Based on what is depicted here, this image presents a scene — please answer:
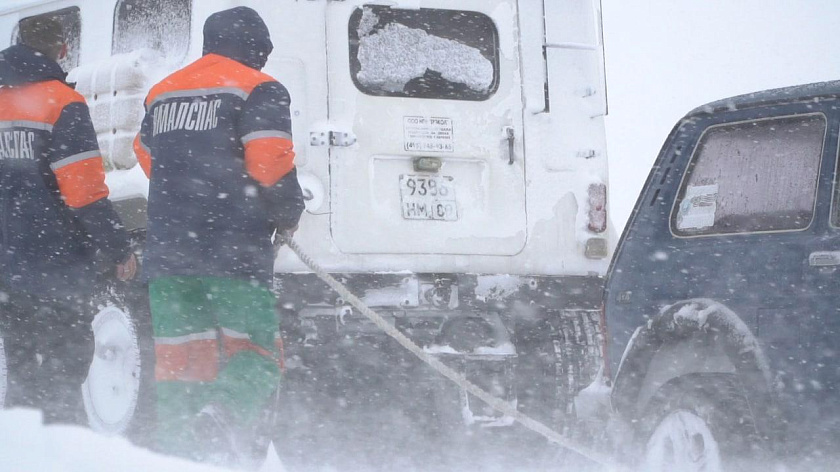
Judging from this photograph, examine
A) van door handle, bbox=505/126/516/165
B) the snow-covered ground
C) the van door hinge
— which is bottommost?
A: the snow-covered ground

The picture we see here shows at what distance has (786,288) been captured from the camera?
355 cm

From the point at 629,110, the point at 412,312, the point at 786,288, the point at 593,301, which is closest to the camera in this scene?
the point at 786,288

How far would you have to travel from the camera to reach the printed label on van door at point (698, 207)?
4047 millimetres

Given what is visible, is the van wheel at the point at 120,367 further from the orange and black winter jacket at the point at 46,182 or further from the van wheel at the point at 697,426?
the van wheel at the point at 697,426

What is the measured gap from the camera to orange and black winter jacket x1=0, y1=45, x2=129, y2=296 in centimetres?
505

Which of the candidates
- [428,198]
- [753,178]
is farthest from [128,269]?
[753,178]

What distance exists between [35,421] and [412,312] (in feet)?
7.36

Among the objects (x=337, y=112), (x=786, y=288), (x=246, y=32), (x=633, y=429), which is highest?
(x=246, y=32)

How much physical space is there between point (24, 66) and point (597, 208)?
3.29 m

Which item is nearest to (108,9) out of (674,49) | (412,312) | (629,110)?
(412,312)

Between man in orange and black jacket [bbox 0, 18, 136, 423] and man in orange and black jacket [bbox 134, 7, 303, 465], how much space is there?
0.63m

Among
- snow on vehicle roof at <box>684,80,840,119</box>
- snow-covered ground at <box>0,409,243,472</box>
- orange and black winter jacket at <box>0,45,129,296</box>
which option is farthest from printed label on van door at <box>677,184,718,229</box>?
orange and black winter jacket at <box>0,45,129,296</box>

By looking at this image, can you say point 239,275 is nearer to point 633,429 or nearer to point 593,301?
point 633,429

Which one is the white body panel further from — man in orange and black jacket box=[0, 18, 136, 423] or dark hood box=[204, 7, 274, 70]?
dark hood box=[204, 7, 274, 70]
